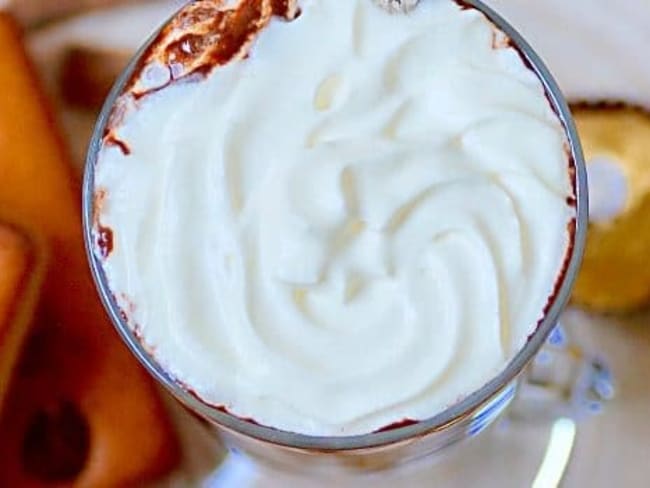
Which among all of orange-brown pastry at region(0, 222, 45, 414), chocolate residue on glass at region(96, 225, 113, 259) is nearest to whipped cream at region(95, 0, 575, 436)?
chocolate residue on glass at region(96, 225, 113, 259)

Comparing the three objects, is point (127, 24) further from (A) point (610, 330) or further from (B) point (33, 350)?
(A) point (610, 330)

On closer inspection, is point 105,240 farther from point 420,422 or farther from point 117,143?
point 420,422

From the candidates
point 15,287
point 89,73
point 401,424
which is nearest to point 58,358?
point 15,287

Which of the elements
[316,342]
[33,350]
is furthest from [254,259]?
[33,350]

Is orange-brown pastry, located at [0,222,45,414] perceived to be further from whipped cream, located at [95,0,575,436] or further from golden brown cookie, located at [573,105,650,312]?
golden brown cookie, located at [573,105,650,312]

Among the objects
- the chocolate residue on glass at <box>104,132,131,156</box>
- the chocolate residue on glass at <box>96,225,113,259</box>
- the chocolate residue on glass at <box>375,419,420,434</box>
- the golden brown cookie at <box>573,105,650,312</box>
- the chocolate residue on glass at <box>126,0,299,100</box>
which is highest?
the chocolate residue on glass at <box>126,0,299,100</box>

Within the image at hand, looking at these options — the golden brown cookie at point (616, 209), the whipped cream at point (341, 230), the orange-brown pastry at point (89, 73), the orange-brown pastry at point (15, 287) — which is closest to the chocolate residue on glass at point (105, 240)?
the whipped cream at point (341, 230)
